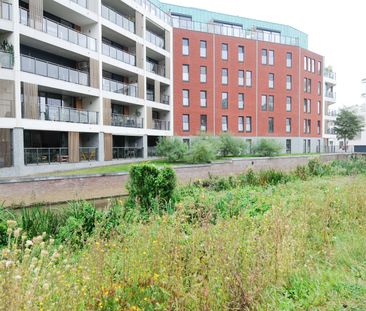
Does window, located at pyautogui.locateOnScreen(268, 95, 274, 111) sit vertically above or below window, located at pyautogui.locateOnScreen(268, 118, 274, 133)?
above

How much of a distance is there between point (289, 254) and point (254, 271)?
0.80 meters

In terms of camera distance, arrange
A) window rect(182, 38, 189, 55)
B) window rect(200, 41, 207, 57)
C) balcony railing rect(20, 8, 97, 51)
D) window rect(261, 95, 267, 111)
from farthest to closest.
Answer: window rect(261, 95, 267, 111), window rect(200, 41, 207, 57), window rect(182, 38, 189, 55), balcony railing rect(20, 8, 97, 51)

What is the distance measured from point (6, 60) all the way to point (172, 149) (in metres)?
14.5

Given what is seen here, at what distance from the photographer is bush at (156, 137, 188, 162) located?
27375mm

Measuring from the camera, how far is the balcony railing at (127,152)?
2857cm

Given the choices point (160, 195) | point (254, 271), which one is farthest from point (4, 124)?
point (254, 271)

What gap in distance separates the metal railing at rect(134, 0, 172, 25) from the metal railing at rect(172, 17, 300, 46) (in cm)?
327

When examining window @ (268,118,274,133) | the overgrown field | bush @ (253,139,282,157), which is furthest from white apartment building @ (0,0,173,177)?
the overgrown field

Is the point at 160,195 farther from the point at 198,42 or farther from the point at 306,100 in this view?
the point at 306,100

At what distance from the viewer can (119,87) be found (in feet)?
94.1

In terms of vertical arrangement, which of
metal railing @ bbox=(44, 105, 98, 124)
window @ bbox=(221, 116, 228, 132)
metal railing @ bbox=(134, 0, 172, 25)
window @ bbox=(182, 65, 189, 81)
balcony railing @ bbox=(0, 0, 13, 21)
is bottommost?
metal railing @ bbox=(44, 105, 98, 124)

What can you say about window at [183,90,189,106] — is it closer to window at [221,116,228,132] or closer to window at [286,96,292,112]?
window at [221,116,228,132]

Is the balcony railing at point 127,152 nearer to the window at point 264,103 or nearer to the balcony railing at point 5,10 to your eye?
the balcony railing at point 5,10

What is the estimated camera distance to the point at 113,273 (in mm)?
3656
